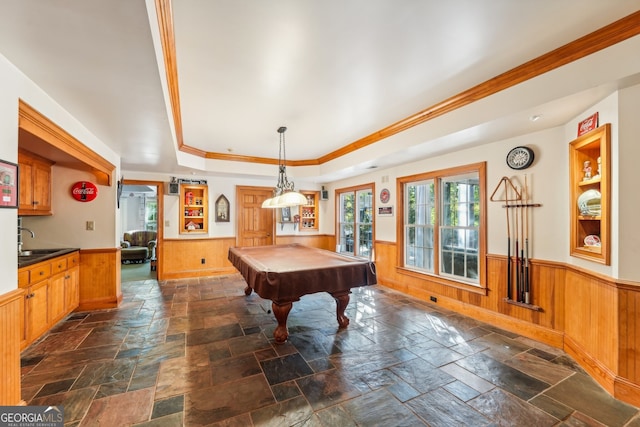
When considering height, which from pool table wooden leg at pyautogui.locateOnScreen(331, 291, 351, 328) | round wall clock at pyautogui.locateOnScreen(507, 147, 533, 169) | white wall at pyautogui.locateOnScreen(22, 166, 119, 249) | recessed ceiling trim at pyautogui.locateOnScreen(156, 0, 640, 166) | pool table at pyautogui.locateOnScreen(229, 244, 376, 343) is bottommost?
pool table wooden leg at pyautogui.locateOnScreen(331, 291, 351, 328)

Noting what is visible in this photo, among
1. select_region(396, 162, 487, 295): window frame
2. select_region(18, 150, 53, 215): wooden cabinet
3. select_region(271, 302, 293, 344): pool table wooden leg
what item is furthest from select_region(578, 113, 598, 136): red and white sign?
select_region(18, 150, 53, 215): wooden cabinet

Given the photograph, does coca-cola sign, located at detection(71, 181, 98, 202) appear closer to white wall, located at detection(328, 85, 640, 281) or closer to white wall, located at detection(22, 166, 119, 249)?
white wall, located at detection(22, 166, 119, 249)

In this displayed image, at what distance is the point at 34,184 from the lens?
10.9 feet

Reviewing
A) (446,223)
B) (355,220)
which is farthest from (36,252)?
(446,223)

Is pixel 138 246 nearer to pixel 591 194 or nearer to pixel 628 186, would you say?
pixel 591 194

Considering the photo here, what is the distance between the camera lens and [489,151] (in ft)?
11.5

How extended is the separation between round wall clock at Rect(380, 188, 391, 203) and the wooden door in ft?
9.23

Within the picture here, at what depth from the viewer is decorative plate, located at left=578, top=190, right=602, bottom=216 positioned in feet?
7.77

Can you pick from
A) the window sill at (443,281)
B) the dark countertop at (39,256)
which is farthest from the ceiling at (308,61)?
the window sill at (443,281)

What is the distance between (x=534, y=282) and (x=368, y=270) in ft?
6.33

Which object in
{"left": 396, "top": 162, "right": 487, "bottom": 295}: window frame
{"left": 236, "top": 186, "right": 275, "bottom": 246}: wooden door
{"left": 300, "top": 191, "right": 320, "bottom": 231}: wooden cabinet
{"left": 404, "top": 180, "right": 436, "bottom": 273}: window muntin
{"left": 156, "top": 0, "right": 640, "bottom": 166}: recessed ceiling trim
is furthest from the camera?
{"left": 300, "top": 191, "right": 320, "bottom": 231}: wooden cabinet

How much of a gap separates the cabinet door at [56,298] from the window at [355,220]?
4.95m

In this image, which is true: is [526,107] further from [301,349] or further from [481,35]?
[301,349]

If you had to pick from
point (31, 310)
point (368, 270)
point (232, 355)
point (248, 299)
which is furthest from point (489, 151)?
point (31, 310)
